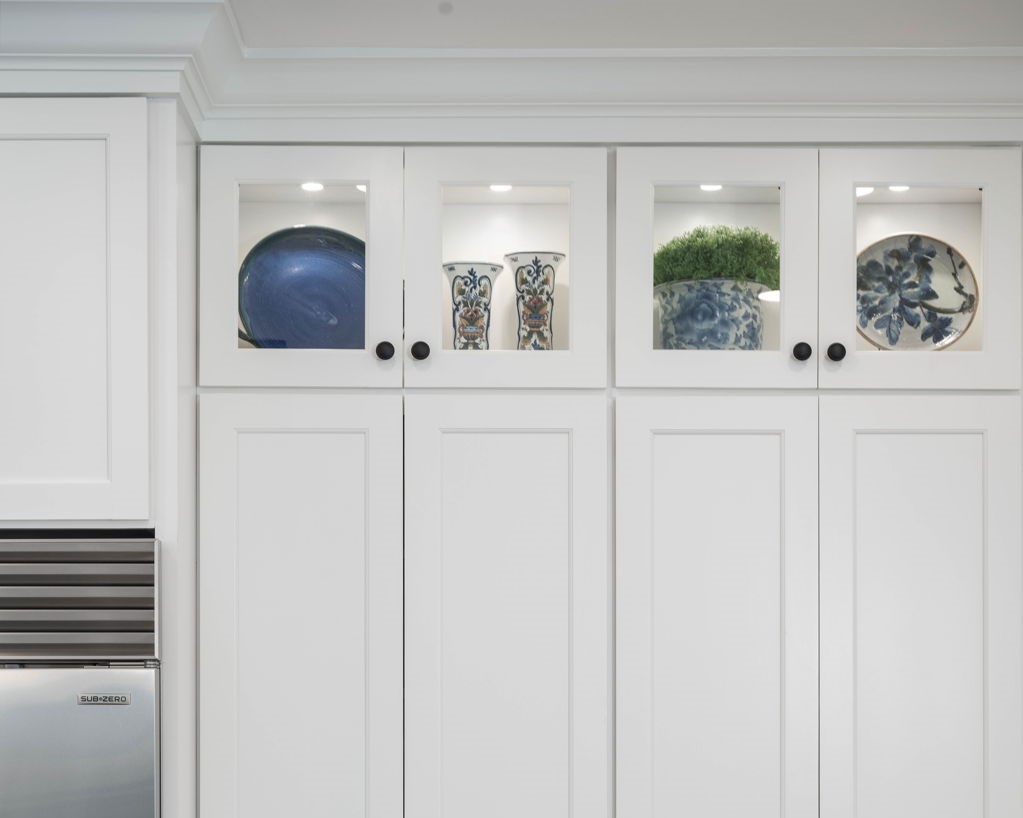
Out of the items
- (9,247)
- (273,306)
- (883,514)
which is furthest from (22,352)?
(883,514)

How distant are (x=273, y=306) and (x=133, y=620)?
2.14 ft

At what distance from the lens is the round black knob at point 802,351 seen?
1711mm

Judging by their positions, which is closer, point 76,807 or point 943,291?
point 76,807

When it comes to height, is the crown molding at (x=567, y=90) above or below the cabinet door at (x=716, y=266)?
above

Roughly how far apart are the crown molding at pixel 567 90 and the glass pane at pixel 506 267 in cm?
13

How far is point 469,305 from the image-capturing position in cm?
175

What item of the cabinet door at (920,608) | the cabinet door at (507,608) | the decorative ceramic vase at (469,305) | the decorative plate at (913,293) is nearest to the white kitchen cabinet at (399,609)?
the cabinet door at (507,608)

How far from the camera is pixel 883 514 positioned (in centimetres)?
173

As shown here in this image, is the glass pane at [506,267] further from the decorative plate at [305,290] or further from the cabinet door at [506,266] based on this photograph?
the decorative plate at [305,290]

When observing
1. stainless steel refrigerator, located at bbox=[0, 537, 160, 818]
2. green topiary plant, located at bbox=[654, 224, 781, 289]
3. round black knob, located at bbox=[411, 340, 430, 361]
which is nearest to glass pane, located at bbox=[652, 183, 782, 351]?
green topiary plant, located at bbox=[654, 224, 781, 289]

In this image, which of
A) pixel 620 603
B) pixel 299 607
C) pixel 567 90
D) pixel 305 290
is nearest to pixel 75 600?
pixel 299 607

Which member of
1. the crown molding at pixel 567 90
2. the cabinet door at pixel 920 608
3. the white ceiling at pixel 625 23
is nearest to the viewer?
the white ceiling at pixel 625 23

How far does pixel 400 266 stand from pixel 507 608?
2.35 ft

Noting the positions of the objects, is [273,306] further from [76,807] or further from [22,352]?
[76,807]
